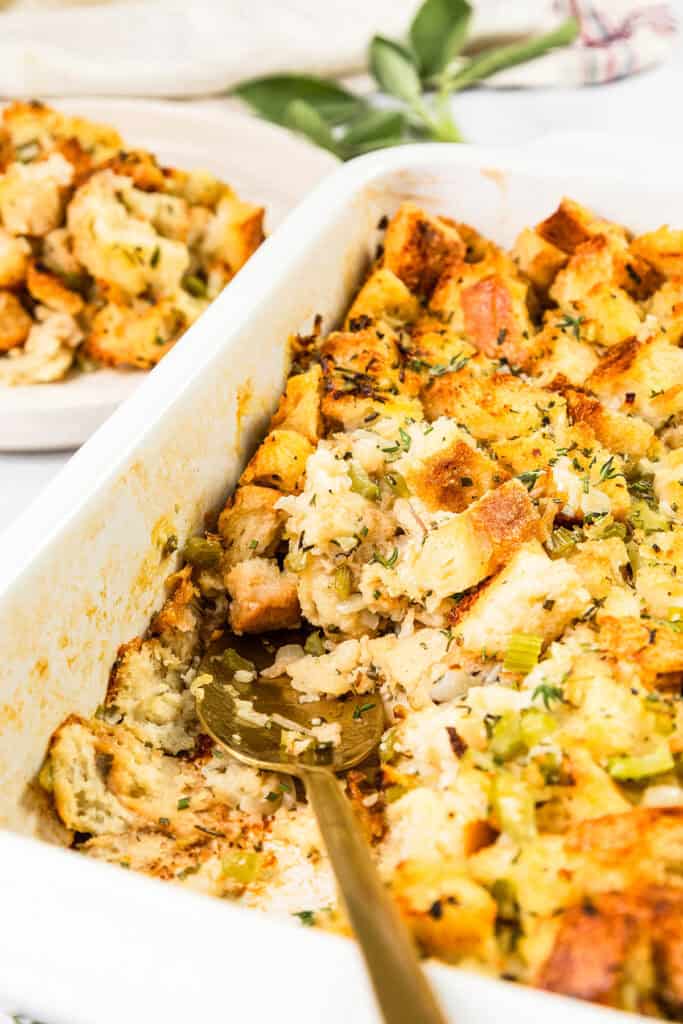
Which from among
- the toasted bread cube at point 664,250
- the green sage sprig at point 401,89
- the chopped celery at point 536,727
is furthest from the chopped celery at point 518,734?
the green sage sprig at point 401,89

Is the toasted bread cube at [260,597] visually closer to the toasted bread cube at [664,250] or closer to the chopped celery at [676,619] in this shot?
the chopped celery at [676,619]

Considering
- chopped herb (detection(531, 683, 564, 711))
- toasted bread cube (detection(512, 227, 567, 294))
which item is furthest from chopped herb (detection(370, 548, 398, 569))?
toasted bread cube (detection(512, 227, 567, 294))

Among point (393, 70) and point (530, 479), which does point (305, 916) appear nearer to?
point (530, 479)

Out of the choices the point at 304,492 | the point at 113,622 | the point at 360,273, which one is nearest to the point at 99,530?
the point at 113,622

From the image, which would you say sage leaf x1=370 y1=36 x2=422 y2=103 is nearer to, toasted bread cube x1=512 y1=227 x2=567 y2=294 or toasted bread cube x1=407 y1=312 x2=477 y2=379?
toasted bread cube x1=512 y1=227 x2=567 y2=294

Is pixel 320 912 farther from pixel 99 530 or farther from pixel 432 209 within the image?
pixel 432 209

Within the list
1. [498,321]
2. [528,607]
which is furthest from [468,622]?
[498,321]
